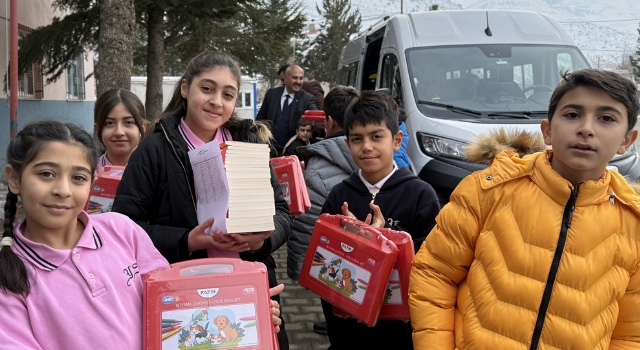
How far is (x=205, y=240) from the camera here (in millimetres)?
2197

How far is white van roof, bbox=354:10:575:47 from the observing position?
7051mm

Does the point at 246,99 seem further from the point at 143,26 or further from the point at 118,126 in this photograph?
the point at 118,126

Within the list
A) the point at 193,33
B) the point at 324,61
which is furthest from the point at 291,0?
the point at 324,61

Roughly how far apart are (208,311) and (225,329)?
0.26 feet

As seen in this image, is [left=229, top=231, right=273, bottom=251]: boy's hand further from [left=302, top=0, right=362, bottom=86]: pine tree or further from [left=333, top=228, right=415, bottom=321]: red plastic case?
[left=302, top=0, right=362, bottom=86]: pine tree

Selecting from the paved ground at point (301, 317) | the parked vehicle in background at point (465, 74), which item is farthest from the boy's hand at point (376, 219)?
the parked vehicle in background at point (465, 74)

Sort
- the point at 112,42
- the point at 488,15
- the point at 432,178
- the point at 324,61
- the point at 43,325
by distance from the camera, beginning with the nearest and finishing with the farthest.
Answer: the point at 43,325 < the point at 432,178 < the point at 488,15 < the point at 112,42 < the point at 324,61

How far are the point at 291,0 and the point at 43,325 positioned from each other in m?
17.0

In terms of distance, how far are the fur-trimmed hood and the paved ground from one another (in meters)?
2.58

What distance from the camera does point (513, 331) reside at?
1897 mm

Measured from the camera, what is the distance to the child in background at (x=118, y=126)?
3820 millimetres

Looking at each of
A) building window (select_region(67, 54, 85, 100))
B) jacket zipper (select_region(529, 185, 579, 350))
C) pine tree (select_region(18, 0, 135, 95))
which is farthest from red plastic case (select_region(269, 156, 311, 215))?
building window (select_region(67, 54, 85, 100))

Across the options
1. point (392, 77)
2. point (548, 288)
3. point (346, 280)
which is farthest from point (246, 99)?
point (548, 288)

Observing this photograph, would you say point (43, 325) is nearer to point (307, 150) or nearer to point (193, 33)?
point (307, 150)
